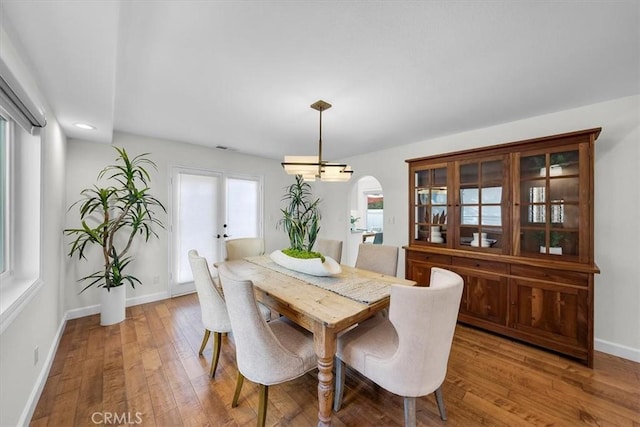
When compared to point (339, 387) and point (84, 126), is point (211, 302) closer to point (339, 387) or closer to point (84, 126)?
point (339, 387)

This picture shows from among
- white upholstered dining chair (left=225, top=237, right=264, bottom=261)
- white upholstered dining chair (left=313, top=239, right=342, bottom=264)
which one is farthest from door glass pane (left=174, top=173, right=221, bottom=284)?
white upholstered dining chair (left=313, top=239, right=342, bottom=264)

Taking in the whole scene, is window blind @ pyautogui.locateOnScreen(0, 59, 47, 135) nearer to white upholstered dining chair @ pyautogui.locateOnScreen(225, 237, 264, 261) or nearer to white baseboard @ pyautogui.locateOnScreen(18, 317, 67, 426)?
white baseboard @ pyautogui.locateOnScreen(18, 317, 67, 426)

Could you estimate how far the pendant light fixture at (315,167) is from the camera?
7.30 ft

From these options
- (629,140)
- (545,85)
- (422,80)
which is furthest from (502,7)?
(629,140)

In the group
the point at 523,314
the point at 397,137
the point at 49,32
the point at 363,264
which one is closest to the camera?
the point at 49,32

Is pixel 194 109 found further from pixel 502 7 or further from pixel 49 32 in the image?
pixel 502 7

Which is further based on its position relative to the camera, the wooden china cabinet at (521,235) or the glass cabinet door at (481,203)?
the glass cabinet door at (481,203)

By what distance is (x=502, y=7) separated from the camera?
1291 millimetres

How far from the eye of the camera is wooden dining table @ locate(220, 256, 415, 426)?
1.43 meters

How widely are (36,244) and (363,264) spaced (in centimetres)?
278

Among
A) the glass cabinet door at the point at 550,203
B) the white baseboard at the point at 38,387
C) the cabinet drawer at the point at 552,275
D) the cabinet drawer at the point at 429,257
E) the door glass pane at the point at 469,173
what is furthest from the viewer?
the cabinet drawer at the point at 429,257

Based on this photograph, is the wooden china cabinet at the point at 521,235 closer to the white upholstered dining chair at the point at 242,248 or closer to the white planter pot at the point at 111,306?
the white upholstered dining chair at the point at 242,248

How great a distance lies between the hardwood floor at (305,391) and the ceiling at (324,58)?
7.25ft

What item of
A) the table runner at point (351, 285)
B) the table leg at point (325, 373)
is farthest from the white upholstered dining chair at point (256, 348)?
the table runner at point (351, 285)
